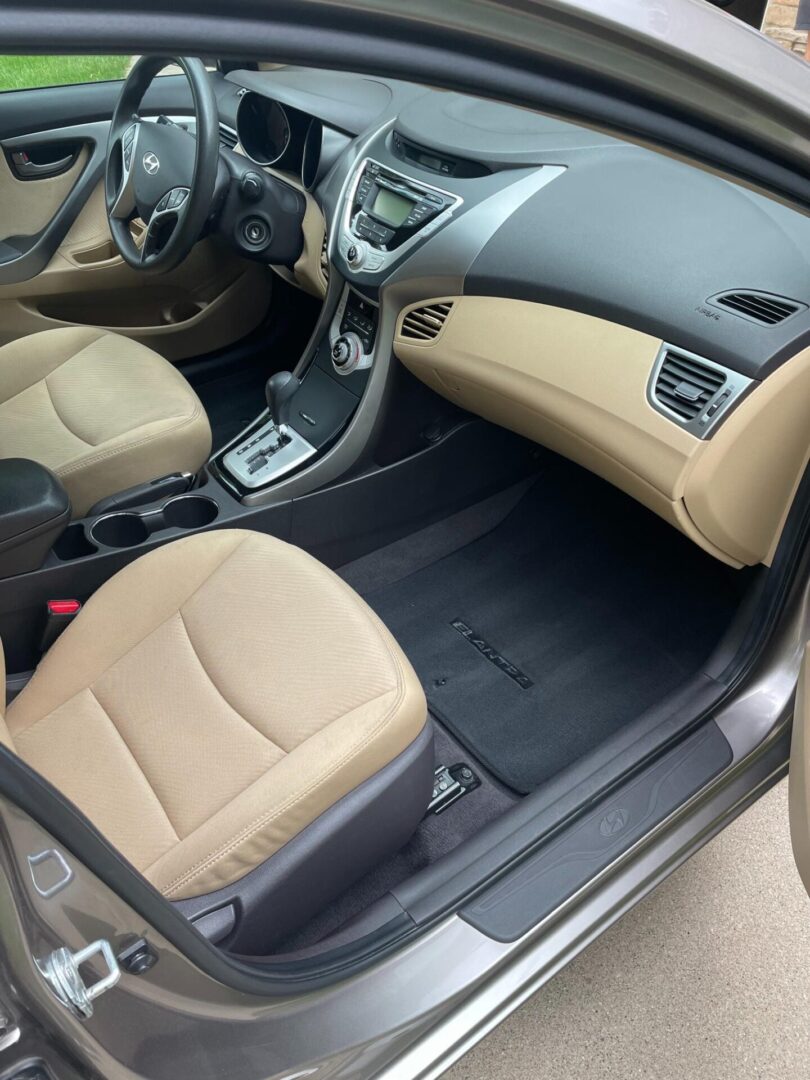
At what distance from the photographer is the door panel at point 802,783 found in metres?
1.07

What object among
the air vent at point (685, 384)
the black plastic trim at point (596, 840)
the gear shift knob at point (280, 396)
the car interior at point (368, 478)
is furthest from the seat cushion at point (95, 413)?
the black plastic trim at point (596, 840)

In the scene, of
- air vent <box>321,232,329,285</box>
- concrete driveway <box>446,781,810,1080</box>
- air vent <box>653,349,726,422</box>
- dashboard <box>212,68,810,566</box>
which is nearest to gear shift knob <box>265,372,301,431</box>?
dashboard <box>212,68,810,566</box>

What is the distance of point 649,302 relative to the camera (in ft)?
4.43

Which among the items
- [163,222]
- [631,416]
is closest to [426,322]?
[631,416]

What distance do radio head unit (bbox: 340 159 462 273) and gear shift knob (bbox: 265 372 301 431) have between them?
0.27m

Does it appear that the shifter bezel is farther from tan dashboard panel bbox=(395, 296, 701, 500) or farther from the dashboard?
tan dashboard panel bbox=(395, 296, 701, 500)

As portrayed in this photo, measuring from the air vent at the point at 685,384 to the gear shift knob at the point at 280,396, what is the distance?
802mm

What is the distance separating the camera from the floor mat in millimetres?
1639

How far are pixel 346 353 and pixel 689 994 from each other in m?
1.28

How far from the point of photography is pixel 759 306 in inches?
50.0

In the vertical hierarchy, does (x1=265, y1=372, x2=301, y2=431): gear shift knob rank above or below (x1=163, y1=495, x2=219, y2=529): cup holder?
above

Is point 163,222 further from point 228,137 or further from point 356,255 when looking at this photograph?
point 228,137

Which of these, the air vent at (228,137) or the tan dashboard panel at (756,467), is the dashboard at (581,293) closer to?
the tan dashboard panel at (756,467)

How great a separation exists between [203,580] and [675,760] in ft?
2.38
